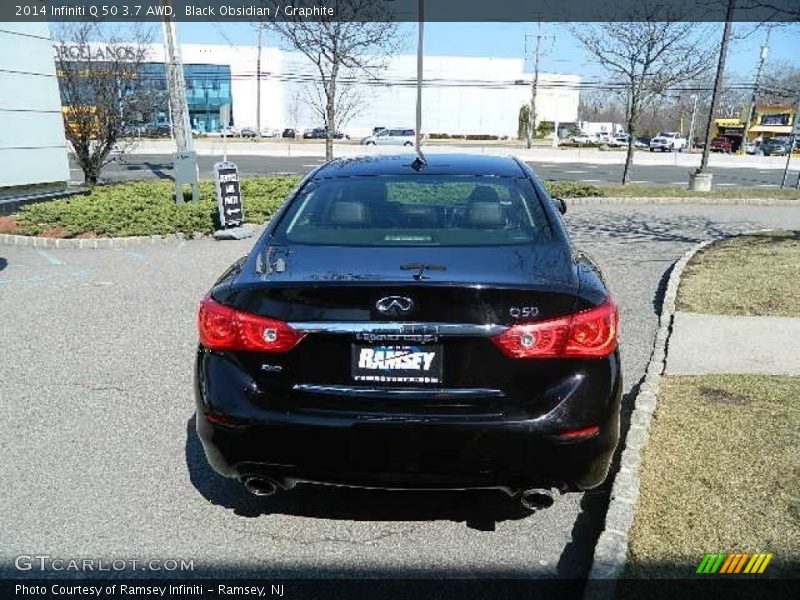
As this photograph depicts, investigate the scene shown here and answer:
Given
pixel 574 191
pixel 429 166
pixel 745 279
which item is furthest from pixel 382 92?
pixel 429 166

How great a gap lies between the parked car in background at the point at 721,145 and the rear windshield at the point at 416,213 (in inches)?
2300

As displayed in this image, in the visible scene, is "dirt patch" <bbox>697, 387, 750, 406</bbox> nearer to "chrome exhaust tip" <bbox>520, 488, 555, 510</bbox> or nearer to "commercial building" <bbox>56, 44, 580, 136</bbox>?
"chrome exhaust tip" <bbox>520, 488, 555, 510</bbox>

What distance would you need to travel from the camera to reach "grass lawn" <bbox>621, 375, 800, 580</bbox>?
2.69m

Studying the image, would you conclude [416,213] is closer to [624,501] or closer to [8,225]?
[624,501]

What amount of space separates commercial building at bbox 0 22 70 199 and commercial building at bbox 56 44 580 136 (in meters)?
58.1

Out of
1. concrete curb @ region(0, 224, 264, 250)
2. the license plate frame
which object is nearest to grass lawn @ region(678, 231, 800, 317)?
the license plate frame

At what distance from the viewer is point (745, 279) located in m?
7.38

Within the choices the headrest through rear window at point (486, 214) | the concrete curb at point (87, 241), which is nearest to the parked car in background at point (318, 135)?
Result: the concrete curb at point (87, 241)

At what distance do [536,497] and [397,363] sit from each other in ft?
2.63

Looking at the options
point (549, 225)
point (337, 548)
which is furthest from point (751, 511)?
point (337, 548)

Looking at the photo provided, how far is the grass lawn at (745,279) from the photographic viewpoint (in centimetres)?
629

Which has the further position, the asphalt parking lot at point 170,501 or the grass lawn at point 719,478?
the asphalt parking lot at point 170,501

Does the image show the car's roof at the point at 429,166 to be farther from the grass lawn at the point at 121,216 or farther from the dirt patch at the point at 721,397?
the grass lawn at the point at 121,216

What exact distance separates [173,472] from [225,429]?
1.13 meters
